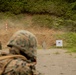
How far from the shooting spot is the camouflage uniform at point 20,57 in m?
2.06

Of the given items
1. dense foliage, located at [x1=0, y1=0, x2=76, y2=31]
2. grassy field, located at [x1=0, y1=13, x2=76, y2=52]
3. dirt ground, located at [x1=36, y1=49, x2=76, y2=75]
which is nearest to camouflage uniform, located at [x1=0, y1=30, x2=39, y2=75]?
dirt ground, located at [x1=36, y1=49, x2=76, y2=75]

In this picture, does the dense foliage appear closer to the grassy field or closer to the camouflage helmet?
the grassy field

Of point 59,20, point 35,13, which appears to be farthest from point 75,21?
point 35,13

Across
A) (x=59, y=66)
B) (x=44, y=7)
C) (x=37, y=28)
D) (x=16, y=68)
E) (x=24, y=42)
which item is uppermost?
(x=44, y=7)

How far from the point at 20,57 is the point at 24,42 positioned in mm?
108

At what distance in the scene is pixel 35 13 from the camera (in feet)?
95.7

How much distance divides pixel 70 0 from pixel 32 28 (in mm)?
5555

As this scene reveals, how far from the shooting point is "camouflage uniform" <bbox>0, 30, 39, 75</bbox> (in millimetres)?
2060

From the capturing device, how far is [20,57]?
7.18 ft

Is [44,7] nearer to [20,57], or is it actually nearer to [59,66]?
[59,66]

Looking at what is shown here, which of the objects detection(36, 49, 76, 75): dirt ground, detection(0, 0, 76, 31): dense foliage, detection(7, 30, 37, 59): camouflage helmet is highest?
detection(0, 0, 76, 31): dense foliage

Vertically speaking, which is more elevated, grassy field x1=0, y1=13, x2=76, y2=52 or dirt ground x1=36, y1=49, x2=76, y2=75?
grassy field x1=0, y1=13, x2=76, y2=52

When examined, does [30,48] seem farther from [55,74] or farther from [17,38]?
[55,74]

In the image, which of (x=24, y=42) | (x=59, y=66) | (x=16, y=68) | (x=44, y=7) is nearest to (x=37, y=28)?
(x=44, y=7)
